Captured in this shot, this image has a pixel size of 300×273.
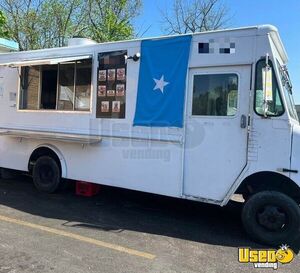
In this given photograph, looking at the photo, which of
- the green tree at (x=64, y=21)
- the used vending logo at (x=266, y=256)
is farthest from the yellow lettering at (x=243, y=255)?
the green tree at (x=64, y=21)

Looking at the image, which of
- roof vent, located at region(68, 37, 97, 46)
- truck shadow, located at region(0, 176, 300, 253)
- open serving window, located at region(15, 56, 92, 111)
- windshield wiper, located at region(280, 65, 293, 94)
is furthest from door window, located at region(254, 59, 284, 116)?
roof vent, located at region(68, 37, 97, 46)

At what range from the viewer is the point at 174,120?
5.94 meters

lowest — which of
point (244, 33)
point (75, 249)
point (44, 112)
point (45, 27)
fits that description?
point (75, 249)

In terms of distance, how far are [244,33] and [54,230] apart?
3945 mm

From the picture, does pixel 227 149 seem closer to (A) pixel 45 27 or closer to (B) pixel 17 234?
(B) pixel 17 234

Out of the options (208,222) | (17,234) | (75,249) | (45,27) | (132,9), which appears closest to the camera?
(75,249)

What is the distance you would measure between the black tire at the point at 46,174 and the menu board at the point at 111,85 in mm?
1587

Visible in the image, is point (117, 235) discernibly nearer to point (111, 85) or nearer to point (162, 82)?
point (162, 82)

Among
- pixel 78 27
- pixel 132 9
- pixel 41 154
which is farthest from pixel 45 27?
pixel 41 154

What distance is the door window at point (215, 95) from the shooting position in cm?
548

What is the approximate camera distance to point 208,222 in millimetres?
6180

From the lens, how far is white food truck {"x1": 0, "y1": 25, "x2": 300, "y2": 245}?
5.21 metres

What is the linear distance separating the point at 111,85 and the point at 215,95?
1.98m

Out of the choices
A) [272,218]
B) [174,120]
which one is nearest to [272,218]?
[272,218]
